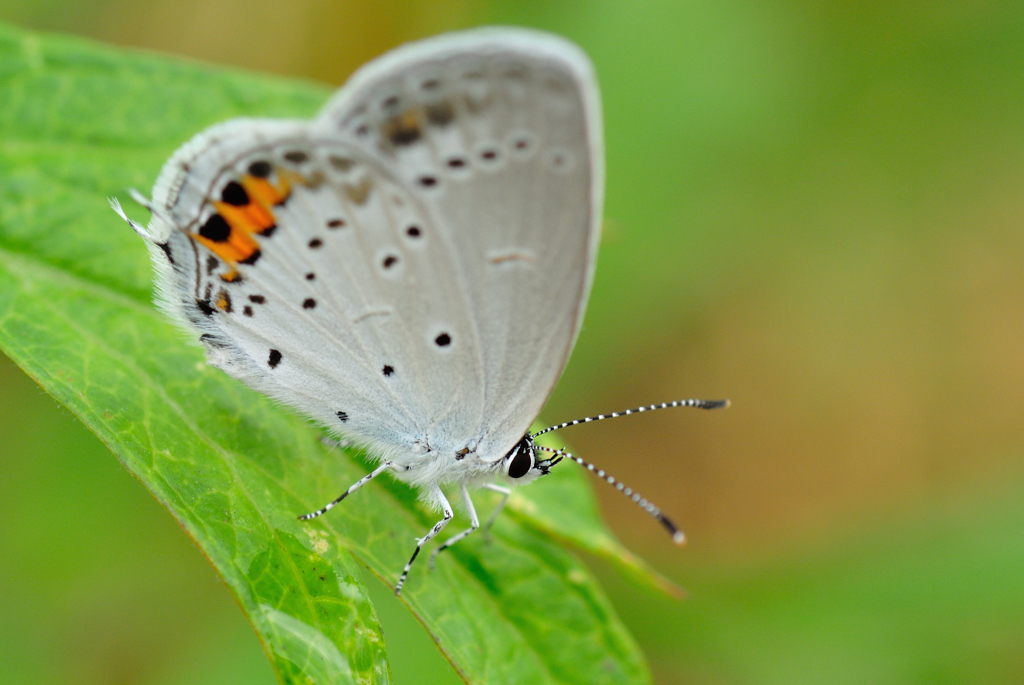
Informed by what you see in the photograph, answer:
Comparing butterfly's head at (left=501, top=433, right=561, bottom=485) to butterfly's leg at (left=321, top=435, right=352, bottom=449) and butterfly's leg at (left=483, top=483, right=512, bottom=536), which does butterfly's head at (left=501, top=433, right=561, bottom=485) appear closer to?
butterfly's leg at (left=483, top=483, right=512, bottom=536)

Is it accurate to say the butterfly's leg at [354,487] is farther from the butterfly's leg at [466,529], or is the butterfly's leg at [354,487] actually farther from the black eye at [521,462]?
the black eye at [521,462]

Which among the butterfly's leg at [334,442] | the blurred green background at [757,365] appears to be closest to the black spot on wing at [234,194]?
the butterfly's leg at [334,442]

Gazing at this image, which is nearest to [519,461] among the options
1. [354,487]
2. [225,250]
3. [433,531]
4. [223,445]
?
[433,531]

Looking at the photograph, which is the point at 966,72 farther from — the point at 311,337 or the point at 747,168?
the point at 311,337

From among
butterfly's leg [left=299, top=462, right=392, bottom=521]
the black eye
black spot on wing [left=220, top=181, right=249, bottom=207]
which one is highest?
black spot on wing [left=220, top=181, right=249, bottom=207]

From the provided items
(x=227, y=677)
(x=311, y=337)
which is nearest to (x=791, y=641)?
(x=227, y=677)

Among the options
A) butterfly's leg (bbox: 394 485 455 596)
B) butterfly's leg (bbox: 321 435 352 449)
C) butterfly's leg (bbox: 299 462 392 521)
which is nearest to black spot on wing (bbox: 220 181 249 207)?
butterfly's leg (bbox: 321 435 352 449)
